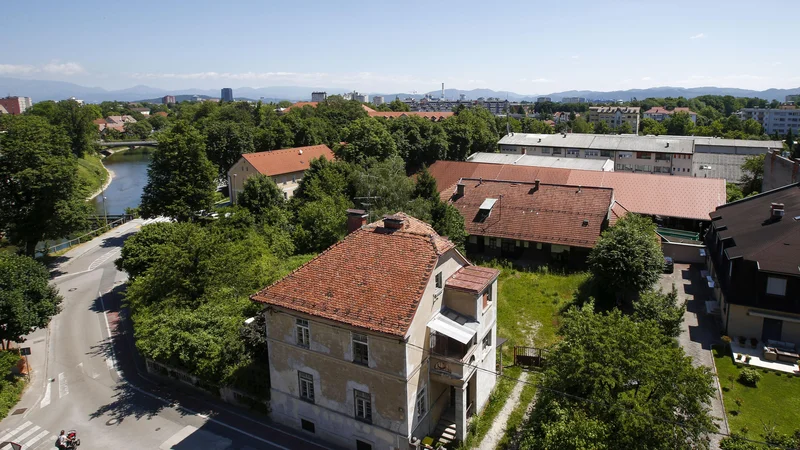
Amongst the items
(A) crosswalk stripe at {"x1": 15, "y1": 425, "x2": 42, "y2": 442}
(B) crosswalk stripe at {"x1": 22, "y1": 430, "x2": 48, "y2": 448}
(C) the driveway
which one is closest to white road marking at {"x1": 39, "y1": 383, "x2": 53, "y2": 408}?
(A) crosswalk stripe at {"x1": 15, "y1": 425, "x2": 42, "y2": 442}

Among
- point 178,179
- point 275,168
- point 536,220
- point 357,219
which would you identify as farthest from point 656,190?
point 178,179

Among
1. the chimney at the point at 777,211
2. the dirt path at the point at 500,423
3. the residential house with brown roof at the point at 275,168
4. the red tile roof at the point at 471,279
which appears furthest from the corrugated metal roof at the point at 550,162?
the red tile roof at the point at 471,279

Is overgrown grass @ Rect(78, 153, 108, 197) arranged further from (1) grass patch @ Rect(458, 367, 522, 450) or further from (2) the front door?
(2) the front door

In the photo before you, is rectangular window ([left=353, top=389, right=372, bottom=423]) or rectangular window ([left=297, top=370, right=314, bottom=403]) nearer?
rectangular window ([left=353, top=389, right=372, bottom=423])

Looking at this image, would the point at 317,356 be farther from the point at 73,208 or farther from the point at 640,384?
the point at 73,208

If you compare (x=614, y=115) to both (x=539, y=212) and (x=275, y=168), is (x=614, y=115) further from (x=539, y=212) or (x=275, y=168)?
(x=539, y=212)

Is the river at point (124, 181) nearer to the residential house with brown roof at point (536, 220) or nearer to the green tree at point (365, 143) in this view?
the green tree at point (365, 143)
